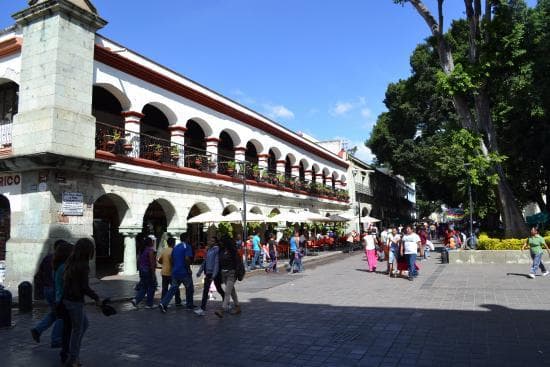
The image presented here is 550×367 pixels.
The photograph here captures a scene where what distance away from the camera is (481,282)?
1188 centimetres

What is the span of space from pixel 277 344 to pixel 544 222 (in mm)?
25849

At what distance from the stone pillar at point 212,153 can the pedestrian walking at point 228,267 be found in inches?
427

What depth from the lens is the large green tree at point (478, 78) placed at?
1716 centimetres

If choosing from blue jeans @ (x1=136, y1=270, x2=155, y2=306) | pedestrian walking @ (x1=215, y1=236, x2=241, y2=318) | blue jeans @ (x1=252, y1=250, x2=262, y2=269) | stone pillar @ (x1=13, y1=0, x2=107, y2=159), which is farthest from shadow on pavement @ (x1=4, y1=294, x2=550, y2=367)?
blue jeans @ (x1=252, y1=250, x2=262, y2=269)

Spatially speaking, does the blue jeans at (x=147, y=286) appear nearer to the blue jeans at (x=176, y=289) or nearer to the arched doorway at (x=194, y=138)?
the blue jeans at (x=176, y=289)

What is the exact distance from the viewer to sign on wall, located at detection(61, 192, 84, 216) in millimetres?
12219

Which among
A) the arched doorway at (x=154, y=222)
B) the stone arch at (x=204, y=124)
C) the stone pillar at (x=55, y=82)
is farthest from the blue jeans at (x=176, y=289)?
the arched doorway at (x=154, y=222)

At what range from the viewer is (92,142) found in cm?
1314

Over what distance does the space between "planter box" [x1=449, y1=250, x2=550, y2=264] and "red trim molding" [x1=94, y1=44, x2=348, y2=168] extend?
11.3m

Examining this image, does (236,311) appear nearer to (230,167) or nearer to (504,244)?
(230,167)

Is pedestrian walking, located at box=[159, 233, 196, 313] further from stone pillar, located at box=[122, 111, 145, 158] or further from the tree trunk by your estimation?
the tree trunk

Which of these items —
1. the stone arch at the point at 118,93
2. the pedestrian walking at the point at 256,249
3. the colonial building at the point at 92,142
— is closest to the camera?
the colonial building at the point at 92,142

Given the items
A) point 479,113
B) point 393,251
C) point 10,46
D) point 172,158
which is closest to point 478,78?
point 479,113

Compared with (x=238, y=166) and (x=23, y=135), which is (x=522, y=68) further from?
(x=23, y=135)
